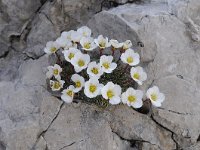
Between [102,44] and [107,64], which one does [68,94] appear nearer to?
[107,64]

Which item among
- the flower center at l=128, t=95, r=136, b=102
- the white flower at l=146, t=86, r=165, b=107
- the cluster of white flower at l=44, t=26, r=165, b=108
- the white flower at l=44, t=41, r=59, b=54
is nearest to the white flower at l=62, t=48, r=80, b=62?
the cluster of white flower at l=44, t=26, r=165, b=108

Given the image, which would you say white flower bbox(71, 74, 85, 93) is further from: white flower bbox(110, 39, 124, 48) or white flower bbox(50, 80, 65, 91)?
white flower bbox(110, 39, 124, 48)

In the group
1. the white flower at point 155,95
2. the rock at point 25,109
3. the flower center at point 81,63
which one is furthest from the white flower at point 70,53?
the white flower at point 155,95

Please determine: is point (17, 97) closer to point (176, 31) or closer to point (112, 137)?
point (112, 137)

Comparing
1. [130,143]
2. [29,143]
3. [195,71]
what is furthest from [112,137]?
[195,71]

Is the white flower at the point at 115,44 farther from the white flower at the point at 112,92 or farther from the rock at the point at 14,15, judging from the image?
the rock at the point at 14,15

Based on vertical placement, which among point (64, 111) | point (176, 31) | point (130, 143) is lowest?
point (130, 143)
